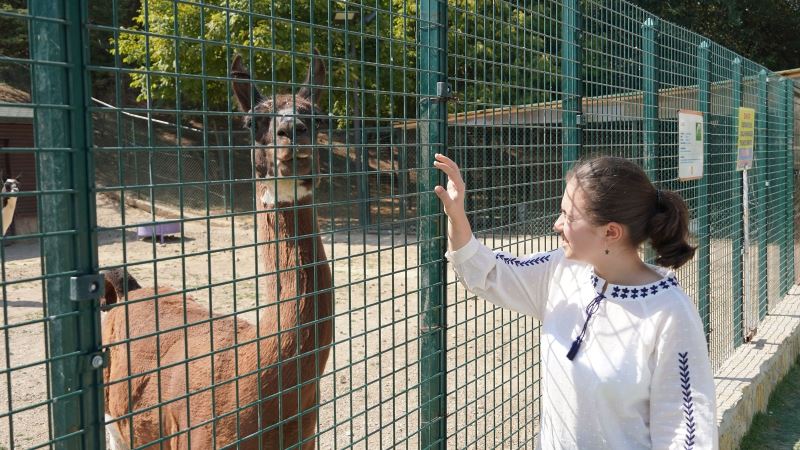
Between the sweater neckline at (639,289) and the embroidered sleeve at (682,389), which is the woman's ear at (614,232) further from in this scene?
the embroidered sleeve at (682,389)

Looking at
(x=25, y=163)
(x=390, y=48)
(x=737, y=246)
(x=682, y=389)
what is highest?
(x=25, y=163)

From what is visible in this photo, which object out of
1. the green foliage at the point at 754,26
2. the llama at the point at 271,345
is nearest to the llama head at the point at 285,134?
the llama at the point at 271,345

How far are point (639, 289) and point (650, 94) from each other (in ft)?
10.3

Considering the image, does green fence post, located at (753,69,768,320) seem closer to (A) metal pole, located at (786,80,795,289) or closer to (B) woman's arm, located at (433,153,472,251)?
(A) metal pole, located at (786,80,795,289)

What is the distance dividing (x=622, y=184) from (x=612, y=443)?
2.59ft

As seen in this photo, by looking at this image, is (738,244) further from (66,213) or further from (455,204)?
(66,213)

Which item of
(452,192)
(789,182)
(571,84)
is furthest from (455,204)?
(789,182)

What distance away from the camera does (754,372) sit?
6297 millimetres

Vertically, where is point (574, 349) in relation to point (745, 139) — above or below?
below

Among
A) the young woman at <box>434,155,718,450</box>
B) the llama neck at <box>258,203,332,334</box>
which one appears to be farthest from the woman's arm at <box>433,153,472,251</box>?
the llama neck at <box>258,203,332,334</box>

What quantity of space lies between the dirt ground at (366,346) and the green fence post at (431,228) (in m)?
0.07

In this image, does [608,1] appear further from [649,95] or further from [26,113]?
[26,113]

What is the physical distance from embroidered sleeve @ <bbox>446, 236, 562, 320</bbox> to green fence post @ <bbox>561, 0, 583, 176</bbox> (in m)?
1.41

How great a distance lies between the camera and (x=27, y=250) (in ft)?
58.9
